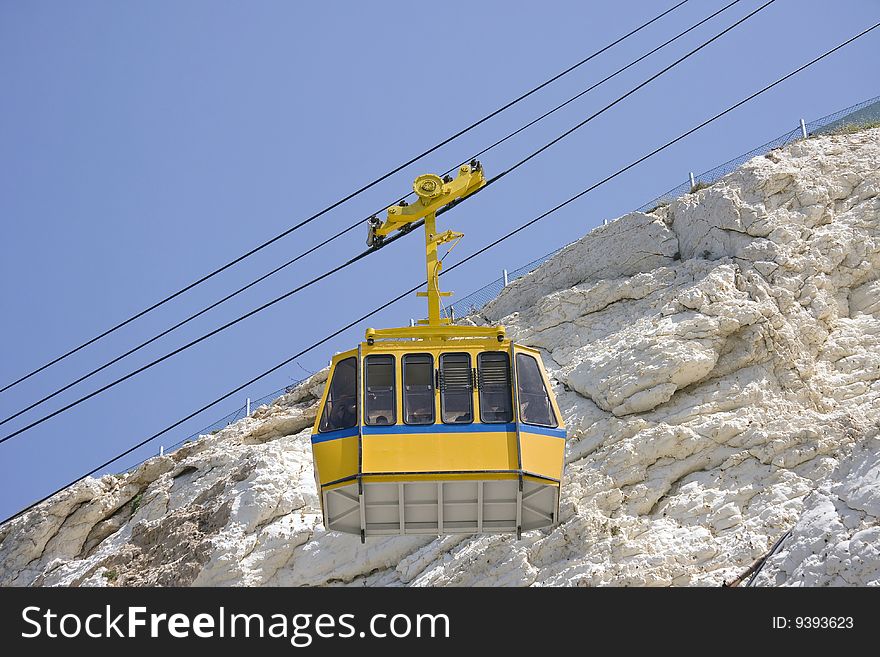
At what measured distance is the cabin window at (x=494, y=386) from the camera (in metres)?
18.4

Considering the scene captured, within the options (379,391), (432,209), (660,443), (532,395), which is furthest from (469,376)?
(660,443)

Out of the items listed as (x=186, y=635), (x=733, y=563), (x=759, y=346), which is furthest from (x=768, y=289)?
(x=186, y=635)

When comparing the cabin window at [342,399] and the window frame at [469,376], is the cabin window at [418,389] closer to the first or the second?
the window frame at [469,376]

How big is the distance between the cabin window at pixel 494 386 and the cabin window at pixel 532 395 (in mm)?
176

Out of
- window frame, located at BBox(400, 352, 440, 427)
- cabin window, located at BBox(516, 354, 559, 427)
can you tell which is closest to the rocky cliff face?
cabin window, located at BBox(516, 354, 559, 427)

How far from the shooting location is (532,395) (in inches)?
740

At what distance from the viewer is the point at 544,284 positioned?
102 feet

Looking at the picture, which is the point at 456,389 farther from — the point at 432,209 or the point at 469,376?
the point at 432,209

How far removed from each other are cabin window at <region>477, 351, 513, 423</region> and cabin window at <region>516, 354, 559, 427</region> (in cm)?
18

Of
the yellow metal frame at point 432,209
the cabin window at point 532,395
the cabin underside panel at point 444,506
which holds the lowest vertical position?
the cabin underside panel at point 444,506

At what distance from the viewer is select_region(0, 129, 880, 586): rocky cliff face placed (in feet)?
72.6

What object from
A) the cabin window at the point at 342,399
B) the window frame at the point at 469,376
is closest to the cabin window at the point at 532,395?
the window frame at the point at 469,376

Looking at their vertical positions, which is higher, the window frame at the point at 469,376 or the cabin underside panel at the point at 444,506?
the window frame at the point at 469,376

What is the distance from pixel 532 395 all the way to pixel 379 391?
221 cm
